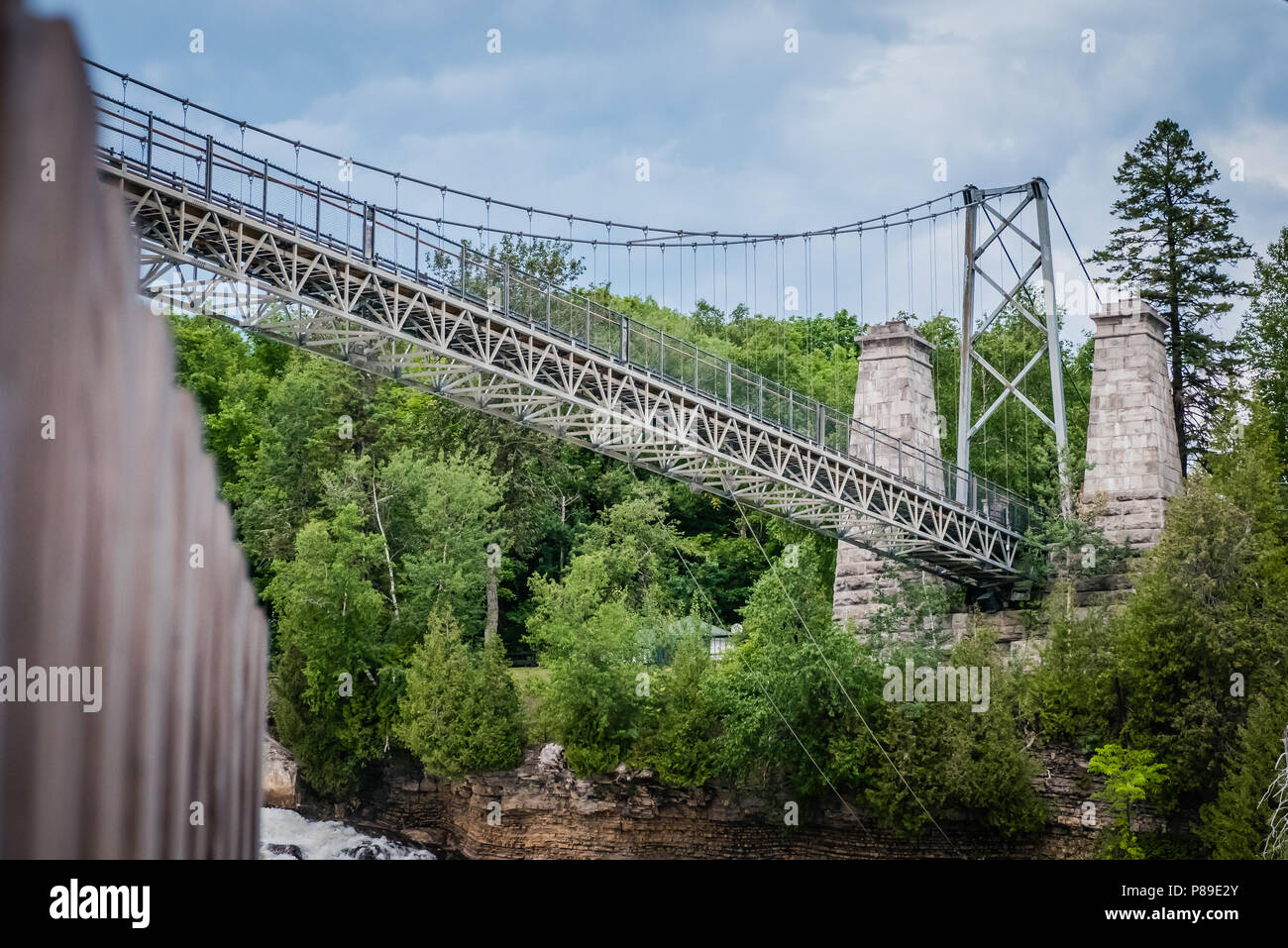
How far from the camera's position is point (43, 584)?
5551 millimetres

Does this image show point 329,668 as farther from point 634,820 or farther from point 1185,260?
point 1185,260

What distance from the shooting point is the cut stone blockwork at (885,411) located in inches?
1425

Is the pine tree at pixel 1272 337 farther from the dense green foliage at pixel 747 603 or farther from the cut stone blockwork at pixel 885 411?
the cut stone blockwork at pixel 885 411

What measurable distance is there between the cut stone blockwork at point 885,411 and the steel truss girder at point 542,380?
139cm

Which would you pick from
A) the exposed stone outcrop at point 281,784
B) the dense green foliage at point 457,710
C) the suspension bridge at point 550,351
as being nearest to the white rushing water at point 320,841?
the exposed stone outcrop at point 281,784

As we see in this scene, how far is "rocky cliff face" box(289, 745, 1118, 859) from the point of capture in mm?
30266

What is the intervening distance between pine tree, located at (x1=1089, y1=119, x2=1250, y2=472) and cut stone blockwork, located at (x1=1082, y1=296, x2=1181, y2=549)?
17.3 ft

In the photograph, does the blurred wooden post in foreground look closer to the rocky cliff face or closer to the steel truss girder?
the steel truss girder
